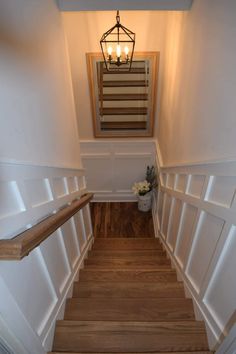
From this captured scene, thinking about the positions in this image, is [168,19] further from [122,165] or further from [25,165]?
[25,165]

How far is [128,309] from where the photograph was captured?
146cm

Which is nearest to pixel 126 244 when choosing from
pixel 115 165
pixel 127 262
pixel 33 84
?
pixel 127 262

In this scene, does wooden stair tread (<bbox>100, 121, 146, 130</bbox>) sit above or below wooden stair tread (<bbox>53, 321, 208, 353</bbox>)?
above

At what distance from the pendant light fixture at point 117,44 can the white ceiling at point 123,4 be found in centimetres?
39

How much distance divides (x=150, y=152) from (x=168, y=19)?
75.7 inches

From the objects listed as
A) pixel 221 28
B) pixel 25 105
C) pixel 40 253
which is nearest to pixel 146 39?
Answer: pixel 221 28

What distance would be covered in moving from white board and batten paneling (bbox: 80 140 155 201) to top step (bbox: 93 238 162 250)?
4.27ft

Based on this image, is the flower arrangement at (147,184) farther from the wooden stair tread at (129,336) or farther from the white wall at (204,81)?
the wooden stair tread at (129,336)

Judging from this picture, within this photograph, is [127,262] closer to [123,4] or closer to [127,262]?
[127,262]

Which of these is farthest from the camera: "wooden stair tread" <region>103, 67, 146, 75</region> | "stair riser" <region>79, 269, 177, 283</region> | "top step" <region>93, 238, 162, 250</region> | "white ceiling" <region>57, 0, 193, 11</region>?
"wooden stair tread" <region>103, 67, 146, 75</region>

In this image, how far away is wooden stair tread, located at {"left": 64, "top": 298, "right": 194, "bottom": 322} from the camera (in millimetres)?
1414

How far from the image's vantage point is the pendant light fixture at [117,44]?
80.5 inches

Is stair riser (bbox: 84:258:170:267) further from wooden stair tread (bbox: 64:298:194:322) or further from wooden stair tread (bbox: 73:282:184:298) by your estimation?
wooden stair tread (bbox: 64:298:194:322)

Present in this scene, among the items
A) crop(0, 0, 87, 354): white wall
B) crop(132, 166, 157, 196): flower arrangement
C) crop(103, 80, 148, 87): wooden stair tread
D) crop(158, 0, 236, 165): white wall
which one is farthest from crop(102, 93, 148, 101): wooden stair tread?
crop(0, 0, 87, 354): white wall
